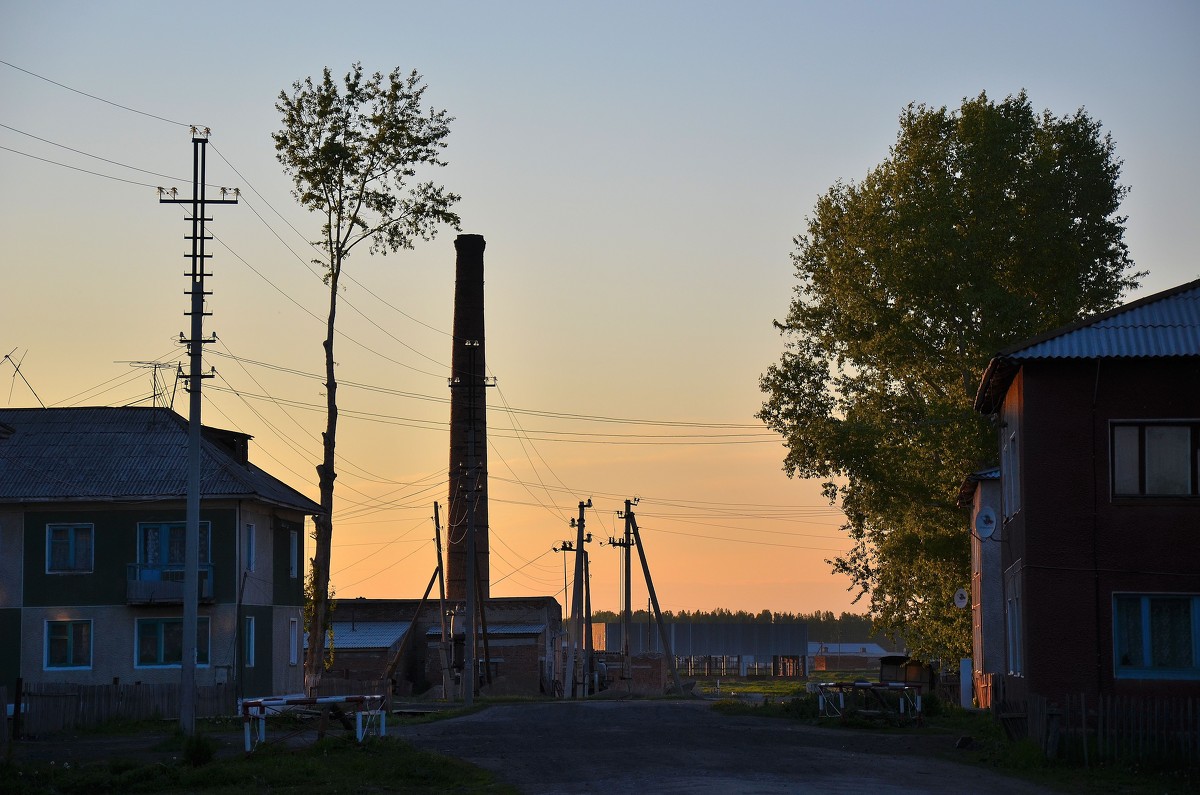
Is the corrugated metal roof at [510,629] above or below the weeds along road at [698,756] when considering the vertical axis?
below

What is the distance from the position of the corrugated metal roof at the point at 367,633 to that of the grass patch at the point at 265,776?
140 ft

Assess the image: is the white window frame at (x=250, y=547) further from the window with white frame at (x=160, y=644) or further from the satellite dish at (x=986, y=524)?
the satellite dish at (x=986, y=524)

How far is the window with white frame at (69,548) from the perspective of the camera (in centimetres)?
4091

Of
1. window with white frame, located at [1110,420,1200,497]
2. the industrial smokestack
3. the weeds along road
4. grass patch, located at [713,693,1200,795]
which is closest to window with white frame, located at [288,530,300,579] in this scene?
the weeds along road

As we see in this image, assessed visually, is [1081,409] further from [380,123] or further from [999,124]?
[380,123]

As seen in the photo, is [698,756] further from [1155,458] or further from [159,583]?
[159,583]

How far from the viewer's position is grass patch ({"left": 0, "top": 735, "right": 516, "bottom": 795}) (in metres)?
18.6

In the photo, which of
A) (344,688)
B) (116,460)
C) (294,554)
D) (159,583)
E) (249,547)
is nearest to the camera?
(159,583)

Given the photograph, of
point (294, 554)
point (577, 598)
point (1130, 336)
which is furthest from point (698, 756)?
point (577, 598)

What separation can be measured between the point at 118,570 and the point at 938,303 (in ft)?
80.8

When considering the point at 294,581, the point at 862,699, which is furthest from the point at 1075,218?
the point at 294,581

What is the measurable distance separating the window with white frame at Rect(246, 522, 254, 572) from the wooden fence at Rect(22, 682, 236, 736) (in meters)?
5.29

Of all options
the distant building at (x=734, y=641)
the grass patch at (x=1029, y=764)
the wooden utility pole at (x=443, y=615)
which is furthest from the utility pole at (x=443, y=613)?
the distant building at (x=734, y=641)

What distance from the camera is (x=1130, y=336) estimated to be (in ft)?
78.9
